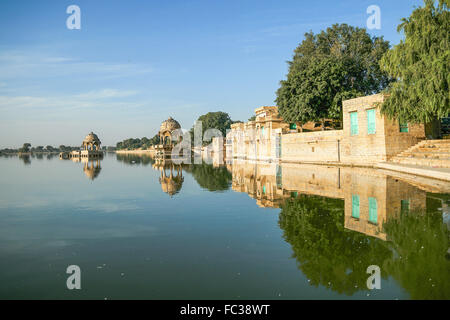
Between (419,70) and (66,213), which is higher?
(419,70)

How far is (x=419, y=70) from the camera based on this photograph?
51.4 feet

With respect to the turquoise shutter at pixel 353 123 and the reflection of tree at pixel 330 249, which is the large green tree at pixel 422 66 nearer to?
the turquoise shutter at pixel 353 123

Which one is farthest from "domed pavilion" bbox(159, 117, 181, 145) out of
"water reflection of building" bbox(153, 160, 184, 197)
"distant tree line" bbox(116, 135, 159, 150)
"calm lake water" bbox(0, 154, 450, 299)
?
"distant tree line" bbox(116, 135, 159, 150)

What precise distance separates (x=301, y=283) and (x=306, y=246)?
146cm

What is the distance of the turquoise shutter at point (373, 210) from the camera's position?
264 inches

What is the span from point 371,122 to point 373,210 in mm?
14685

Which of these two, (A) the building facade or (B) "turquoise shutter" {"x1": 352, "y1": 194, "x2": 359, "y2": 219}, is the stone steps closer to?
(A) the building facade

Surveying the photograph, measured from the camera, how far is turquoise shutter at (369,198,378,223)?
6695mm

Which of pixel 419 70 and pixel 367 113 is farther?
pixel 367 113

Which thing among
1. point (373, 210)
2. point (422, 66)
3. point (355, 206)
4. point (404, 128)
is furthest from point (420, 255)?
point (404, 128)
